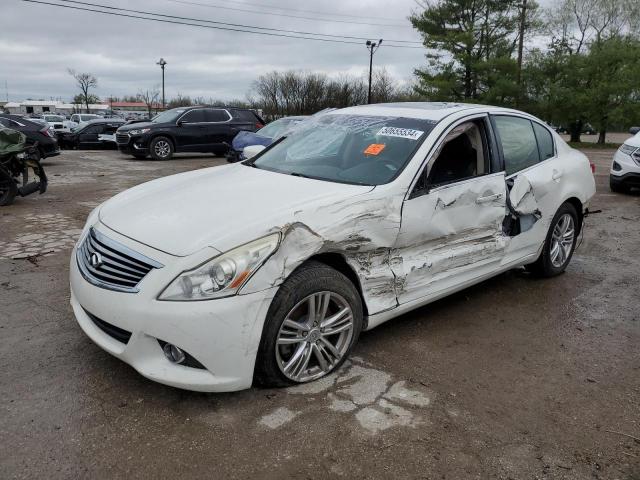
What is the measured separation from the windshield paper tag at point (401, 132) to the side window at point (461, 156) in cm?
19

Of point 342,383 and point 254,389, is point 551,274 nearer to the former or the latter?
point 342,383

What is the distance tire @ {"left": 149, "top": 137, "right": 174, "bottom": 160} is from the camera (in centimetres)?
1581

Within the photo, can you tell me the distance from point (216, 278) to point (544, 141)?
361cm

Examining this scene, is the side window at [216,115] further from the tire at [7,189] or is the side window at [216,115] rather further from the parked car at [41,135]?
the tire at [7,189]

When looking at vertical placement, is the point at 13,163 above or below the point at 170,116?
below

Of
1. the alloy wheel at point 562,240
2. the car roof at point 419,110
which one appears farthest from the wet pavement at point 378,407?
the car roof at point 419,110

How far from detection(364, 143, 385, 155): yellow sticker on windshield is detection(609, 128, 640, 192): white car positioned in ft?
28.5

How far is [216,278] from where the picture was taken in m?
2.62

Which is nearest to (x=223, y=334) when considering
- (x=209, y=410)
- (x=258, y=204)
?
(x=209, y=410)

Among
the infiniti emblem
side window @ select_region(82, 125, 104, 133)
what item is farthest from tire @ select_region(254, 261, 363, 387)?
side window @ select_region(82, 125, 104, 133)

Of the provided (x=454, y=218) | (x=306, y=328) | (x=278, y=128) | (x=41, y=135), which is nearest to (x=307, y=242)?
(x=306, y=328)

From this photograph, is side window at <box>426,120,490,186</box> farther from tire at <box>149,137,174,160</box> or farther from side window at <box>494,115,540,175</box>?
tire at <box>149,137,174,160</box>

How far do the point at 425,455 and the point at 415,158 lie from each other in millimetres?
1857

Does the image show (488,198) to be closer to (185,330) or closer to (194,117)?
(185,330)
